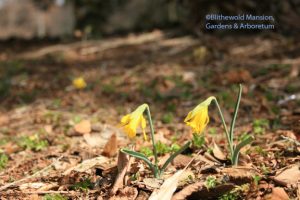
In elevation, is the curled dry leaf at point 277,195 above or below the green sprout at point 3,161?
above

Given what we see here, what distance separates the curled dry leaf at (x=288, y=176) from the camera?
7.22 feet

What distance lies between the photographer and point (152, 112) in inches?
162

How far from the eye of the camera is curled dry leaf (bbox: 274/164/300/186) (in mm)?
2201

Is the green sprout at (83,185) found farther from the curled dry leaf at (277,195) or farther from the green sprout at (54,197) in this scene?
the curled dry leaf at (277,195)

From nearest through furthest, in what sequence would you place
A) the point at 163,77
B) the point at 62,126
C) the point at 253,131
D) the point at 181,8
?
1. the point at 253,131
2. the point at 62,126
3. the point at 163,77
4. the point at 181,8

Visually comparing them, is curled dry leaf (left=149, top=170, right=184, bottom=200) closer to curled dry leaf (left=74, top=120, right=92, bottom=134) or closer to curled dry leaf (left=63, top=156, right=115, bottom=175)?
curled dry leaf (left=63, top=156, right=115, bottom=175)

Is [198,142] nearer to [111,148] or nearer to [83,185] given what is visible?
[111,148]

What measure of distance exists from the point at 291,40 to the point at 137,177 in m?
4.08

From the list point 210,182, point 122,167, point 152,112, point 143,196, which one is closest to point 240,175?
point 210,182

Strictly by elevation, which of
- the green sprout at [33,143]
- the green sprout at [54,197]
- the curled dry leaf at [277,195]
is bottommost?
the green sprout at [33,143]

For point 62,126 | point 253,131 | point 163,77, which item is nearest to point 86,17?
point 163,77

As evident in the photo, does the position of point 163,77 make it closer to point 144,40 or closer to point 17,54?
point 144,40

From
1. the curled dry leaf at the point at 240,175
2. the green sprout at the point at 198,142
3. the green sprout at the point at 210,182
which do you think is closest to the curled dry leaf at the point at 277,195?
the curled dry leaf at the point at 240,175

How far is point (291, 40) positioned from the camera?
5.82 metres
